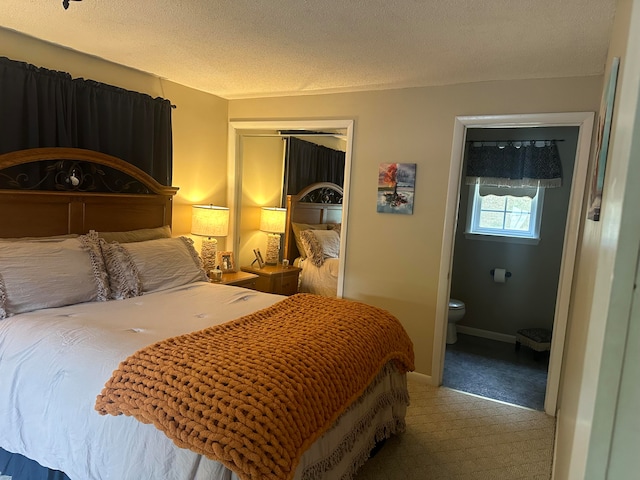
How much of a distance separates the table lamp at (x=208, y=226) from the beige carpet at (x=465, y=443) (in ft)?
6.85

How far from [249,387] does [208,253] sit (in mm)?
2501

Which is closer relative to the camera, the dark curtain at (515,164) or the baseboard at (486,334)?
the dark curtain at (515,164)

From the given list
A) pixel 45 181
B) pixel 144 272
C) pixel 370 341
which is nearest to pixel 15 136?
pixel 45 181

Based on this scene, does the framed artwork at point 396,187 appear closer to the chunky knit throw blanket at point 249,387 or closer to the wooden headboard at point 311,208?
the wooden headboard at point 311,208

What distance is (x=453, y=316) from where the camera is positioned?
4289 millimetres

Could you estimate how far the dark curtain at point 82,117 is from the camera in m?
2.61

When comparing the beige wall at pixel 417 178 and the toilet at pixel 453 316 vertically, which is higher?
the beige wall at pixel 417 178

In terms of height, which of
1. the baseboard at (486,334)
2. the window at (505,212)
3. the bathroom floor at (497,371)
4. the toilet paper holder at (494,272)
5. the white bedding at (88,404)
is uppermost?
the window at (505,212)

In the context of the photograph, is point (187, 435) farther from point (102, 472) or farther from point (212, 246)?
point (212, 246)

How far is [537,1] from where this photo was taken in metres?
1.82

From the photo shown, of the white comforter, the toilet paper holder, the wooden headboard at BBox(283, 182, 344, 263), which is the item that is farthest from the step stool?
the white comforter

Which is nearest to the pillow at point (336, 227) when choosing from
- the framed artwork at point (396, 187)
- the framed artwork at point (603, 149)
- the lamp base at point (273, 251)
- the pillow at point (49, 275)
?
the framed artwork at point (396, 187)

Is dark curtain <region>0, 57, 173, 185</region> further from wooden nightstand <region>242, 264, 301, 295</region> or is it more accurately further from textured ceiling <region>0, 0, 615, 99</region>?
wooden nightstand <region>242, 264, 301, 295</region>

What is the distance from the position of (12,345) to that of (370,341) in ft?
5.69
